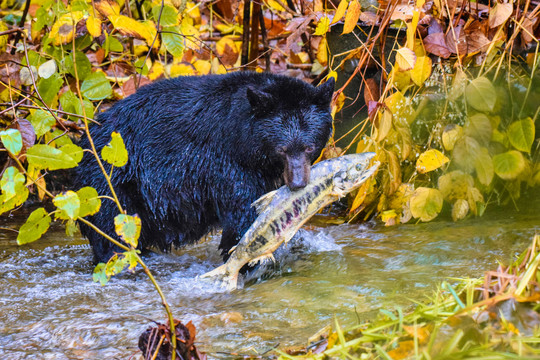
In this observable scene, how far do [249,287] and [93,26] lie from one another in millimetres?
2271

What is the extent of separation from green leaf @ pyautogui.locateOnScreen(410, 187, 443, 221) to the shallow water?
0.73 ft

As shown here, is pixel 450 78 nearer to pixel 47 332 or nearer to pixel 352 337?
pixel 352 337

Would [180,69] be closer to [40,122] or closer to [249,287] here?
[40,122]

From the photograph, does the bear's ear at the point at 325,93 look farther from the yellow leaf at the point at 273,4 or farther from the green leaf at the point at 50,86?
the yellow leaf at the point at 273,4

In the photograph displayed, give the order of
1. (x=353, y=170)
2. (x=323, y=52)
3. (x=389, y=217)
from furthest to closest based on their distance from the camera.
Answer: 1. (x=323, y=52)
2. (x=389, y=217)
3. (x=353, y=170)

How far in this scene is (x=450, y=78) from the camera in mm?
5145

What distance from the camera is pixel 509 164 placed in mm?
4645

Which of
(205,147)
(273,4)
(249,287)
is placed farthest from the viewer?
(273,4)

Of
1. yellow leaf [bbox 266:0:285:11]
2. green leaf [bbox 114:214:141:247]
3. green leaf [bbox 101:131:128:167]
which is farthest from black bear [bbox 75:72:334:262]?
yellow leaf [bbox 266:0:285:11]

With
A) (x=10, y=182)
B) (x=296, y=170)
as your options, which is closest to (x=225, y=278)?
(x=296, y=170)

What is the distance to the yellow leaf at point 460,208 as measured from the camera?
15.8 ft

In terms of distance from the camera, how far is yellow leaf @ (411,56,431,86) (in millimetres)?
4492

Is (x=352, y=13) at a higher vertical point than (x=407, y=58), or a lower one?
higher

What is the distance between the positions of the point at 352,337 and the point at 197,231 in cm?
238
